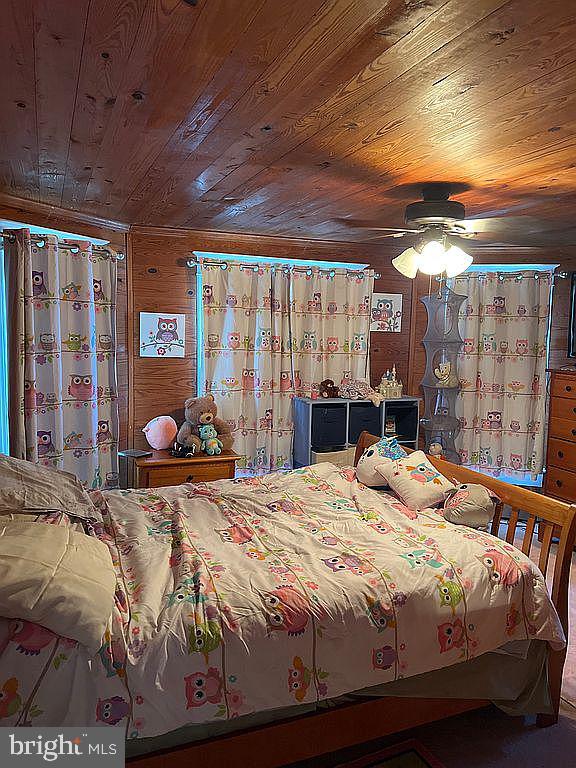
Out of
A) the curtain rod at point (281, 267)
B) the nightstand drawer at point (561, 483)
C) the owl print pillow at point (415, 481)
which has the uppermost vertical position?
the curtain rod at point (281, 267)

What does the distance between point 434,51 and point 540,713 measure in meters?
2.42

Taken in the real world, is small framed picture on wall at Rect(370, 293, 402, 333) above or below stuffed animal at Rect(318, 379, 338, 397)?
above

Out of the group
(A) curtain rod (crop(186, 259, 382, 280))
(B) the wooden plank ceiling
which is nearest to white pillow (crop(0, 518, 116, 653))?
(B) the wooden plank ceiling

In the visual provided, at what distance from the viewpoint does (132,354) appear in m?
4.33

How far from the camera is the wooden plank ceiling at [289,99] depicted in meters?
1.37

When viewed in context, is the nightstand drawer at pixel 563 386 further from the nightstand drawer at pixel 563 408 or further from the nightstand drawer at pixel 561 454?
the nightstand drawer at pixel 561 454

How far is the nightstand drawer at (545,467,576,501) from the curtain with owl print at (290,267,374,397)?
169 cm

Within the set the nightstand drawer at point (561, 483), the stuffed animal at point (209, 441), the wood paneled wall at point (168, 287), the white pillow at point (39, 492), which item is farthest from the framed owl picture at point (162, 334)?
the nightstand drawer at point (561, 483)

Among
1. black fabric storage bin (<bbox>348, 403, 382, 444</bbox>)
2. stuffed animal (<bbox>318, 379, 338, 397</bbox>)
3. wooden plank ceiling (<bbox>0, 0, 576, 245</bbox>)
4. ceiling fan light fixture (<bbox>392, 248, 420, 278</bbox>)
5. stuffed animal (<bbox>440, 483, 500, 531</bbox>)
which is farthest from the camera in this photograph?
stuffed animal (<bbox>318, 379, 338, 397</bbox>)

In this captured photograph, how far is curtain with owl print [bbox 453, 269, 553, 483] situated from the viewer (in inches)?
199

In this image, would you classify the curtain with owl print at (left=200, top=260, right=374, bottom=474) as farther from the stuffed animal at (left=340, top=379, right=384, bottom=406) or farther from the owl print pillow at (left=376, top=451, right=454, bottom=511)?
the owl print pillow at (left=376, top=451, right=454, bottom=511)

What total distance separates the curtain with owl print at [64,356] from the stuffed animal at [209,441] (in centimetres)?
63

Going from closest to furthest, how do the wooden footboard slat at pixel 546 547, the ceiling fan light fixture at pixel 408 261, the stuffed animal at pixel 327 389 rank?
the wooden footboard slat at pixel 546 547 < the ceiling fan light fixture at pixel 408 261 < the stuffed animal at pixel 327 389

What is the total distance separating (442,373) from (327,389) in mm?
1002
